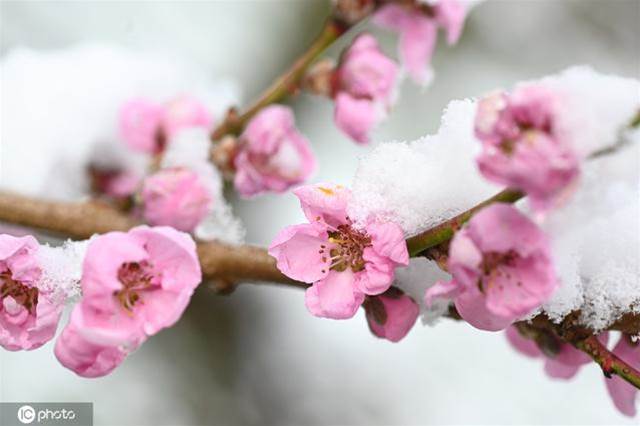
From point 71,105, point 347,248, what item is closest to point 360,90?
point 347,248

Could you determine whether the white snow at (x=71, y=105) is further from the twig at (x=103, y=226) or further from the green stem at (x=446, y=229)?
the green stem at (x=446, y=229)

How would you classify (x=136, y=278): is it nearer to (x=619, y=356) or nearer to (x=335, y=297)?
(x=335, y=297)

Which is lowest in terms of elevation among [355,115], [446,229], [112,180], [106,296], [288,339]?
[288,339]

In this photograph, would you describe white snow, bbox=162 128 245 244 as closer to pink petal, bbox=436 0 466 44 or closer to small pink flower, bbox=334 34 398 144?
small pink flower, bbox=334 34 398 144

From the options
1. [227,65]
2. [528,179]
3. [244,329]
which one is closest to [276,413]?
[244,329]

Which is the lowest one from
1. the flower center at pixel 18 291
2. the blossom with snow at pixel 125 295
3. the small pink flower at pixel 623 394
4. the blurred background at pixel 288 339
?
the blurred background at pixel 288 339

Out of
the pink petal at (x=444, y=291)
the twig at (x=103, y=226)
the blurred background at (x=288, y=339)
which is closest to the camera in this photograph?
the pink petal at (x=444, y=291)

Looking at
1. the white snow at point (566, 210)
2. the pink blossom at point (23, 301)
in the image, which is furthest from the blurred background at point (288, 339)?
the white snow at point (566, 210)

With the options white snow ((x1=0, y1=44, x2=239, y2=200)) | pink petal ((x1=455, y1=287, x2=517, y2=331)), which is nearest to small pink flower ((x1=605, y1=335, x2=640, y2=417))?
pink petal ((x1=455, y1=287, x2=517, y2=331))
